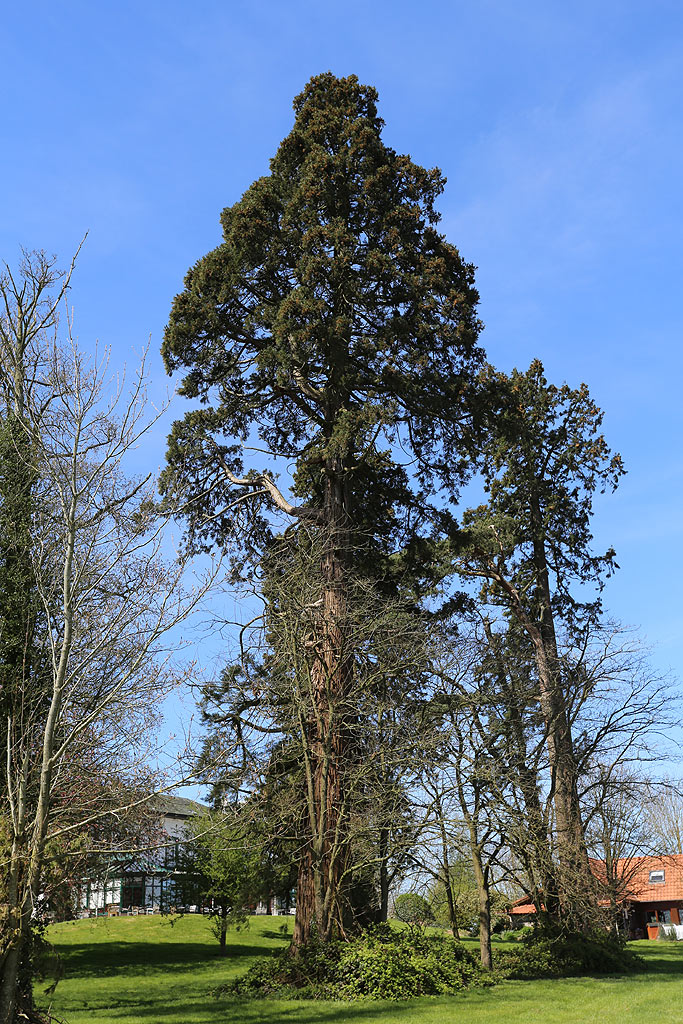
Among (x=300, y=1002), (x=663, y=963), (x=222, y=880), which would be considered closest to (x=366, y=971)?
(x=300, y=1002)

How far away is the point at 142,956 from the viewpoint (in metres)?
22.4

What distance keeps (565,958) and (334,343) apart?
13.9 m

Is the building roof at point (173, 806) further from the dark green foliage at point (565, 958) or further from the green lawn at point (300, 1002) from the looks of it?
the dark green foliage at point (565, 958)

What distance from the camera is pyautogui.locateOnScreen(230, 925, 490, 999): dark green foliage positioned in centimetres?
1338

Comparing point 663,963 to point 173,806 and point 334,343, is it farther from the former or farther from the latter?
point 334,343

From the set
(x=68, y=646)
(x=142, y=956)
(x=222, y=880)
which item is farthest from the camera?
(x=222, y=880)

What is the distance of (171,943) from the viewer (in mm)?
25438

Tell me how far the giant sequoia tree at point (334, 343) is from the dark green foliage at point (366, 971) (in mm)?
4808

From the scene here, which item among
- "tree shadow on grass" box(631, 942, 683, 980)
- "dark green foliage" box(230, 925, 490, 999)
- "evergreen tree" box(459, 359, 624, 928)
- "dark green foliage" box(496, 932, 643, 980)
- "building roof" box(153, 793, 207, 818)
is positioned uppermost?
"evergreen tree" box(459, 359, 624, 928)

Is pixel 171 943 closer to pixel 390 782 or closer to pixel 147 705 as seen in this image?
pixel 390 782

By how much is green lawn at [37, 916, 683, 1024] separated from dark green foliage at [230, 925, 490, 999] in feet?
1.49

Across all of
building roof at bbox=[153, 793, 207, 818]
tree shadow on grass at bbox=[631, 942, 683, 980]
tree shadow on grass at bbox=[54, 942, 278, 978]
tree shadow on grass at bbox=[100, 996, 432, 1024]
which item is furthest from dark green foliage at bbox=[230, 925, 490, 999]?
tree shadow on grass at bbox=[54, 942, 278, 978]

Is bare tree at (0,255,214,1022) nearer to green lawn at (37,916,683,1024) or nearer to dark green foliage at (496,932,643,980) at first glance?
green lawn at (37,916,683,1024)

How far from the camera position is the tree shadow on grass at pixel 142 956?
752 inches
